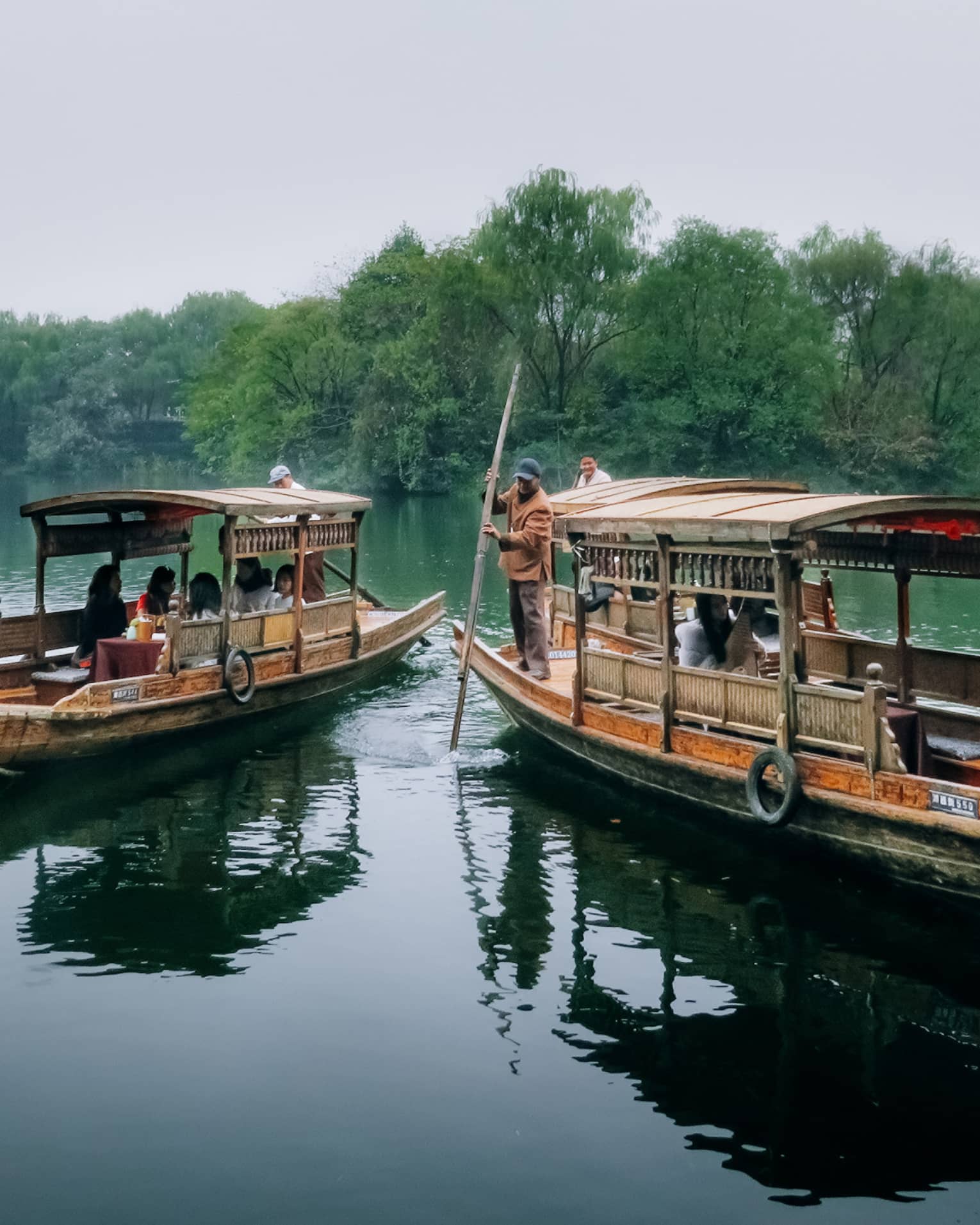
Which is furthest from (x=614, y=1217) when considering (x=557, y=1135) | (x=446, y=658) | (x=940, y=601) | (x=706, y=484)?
(x=940, y=601)

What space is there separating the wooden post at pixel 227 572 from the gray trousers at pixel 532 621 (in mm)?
2472

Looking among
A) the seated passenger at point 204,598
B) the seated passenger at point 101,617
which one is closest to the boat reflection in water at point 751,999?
the seated passenger at point 204,598

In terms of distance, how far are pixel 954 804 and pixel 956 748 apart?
1716 mm

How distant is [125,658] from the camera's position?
11.1 metres

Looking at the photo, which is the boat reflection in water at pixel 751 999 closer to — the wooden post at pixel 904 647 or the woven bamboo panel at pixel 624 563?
the woven bamboo panel at pixel 624 563

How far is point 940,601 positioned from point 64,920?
55.0 feet

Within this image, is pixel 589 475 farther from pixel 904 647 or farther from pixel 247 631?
pixel 904 647

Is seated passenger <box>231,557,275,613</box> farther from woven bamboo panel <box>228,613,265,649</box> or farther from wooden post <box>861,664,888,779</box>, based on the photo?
wooden post <box>861,664,888,779</box>

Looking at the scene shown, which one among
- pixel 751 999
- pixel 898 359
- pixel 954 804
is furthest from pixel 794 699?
pixel 898 359

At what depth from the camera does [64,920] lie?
24.7ft

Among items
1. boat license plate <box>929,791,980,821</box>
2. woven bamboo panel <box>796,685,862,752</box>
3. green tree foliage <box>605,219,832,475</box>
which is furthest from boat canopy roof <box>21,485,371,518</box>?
green tree foliage <box>605,219,832,475</box>

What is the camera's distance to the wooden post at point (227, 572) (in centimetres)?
1122

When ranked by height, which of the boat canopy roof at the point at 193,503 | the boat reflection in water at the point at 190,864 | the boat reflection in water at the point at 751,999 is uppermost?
the boat canopy roof at the point at 193,503

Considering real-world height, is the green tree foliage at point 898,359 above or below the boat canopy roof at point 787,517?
above
